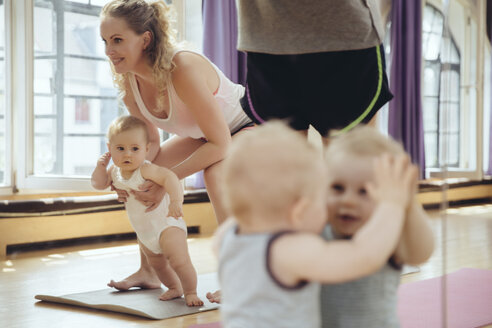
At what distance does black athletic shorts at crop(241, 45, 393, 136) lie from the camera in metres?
1.50

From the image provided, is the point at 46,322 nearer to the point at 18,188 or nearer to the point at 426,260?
the point at 426,260

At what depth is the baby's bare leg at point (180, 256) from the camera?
212 centimetres

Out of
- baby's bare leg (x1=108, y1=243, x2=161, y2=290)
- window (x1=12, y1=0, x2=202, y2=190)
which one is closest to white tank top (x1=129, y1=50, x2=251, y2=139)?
baby's bare leg (x1=108, y1=243, x2=161, y2=290)

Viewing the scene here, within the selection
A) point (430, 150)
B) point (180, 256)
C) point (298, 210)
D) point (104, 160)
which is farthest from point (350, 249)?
point (104, 160)

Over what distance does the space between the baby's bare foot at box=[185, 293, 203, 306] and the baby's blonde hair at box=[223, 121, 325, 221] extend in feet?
4.11

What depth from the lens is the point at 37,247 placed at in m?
3.30

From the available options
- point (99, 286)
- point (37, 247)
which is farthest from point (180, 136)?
point (37, 247)

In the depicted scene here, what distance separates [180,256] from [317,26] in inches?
38.3

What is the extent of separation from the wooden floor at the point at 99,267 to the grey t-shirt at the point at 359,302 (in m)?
0.13

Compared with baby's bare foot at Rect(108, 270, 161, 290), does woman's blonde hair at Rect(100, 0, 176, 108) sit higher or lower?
higher

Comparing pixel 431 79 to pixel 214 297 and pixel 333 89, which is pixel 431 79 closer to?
pixel 333 89

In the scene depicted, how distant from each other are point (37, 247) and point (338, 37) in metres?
2.33

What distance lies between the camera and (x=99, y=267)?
9.23 ft

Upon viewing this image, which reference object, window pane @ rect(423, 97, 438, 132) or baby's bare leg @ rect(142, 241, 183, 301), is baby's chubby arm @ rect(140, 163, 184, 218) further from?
window pane @ rect(423, 97, 438, 132)
